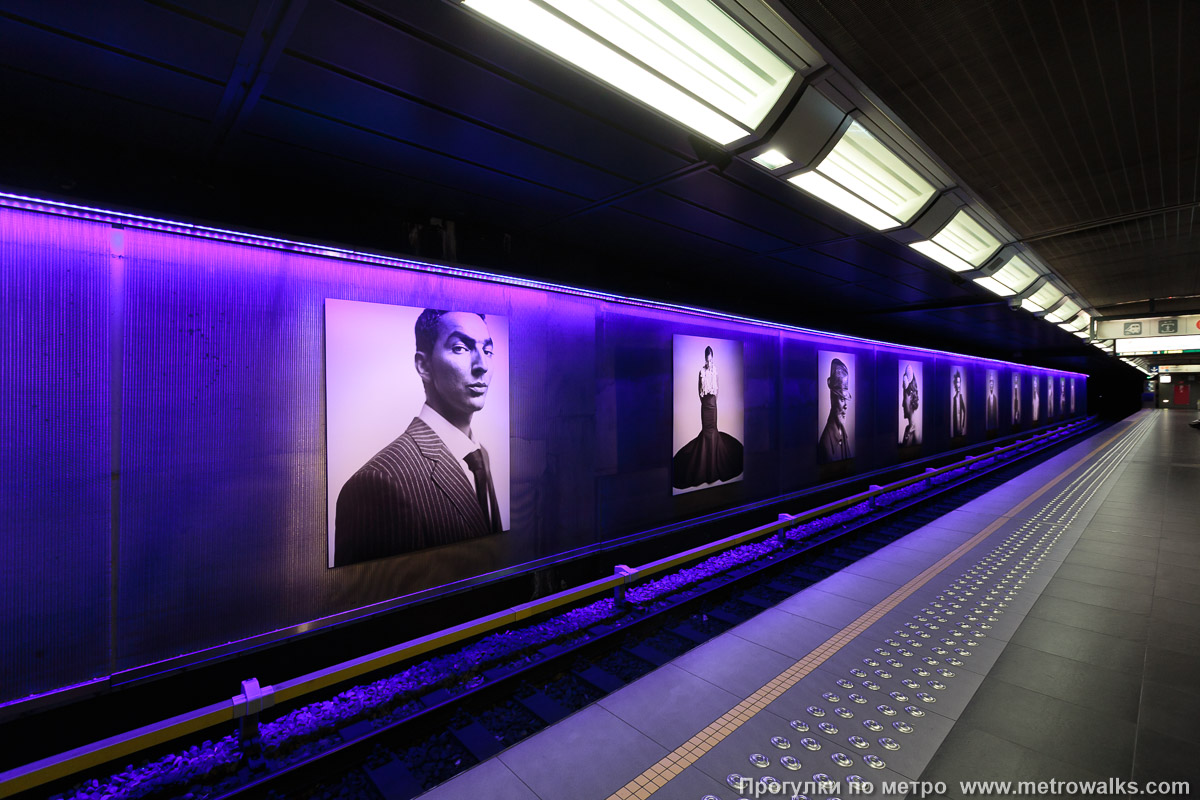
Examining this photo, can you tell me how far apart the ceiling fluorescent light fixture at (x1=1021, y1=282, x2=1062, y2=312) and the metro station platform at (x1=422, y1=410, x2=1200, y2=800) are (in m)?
2.94

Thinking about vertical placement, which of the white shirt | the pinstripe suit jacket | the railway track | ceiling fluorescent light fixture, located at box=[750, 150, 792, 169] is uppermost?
ceiling fluorescent light fixture, located at box=[750, 150, 792, 169]

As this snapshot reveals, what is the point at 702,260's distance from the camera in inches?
182

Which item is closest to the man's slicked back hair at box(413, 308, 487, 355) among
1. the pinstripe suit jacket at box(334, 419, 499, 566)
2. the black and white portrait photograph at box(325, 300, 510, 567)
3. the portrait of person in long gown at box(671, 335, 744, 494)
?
the black and white portrait photograph at box(325, 300, 510, 567)

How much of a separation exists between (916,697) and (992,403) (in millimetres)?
15636

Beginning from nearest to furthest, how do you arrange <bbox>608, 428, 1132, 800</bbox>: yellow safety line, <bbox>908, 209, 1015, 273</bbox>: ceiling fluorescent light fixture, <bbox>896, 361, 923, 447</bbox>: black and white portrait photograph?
<bbox>608, 428, 1132, 800</bbox>: yellow safety line → <bbox>908, 209, 1015, 273</bbox>: ceiling fluorescent light fixture → <bbox>896, 361, 923, 447</bbox>: black and white portrait photograph

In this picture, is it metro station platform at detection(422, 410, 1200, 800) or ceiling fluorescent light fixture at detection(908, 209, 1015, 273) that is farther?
ceiling fluorescent light fixture at detection(908, 209, 1015, 273)

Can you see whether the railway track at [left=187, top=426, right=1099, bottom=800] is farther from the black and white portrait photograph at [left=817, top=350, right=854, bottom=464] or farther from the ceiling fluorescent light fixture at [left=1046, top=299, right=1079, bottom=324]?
the ceiling fluorescent light fixture at [left=1046, top=299, right=1079, bottom=324]

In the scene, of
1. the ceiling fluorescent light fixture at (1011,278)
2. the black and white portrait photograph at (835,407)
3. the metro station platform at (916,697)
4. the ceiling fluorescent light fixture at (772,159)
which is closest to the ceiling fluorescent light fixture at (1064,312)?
the ceiling fluorescent light fixture at (1011,278)

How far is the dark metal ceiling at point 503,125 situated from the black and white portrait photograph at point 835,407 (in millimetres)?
4063

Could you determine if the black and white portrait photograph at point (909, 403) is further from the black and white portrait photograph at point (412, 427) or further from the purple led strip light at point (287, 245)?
the black and white portrait photograph at point (412, 427)

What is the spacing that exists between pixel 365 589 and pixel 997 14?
14.2ft

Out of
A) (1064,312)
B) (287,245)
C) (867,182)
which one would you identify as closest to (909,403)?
(1064,312)

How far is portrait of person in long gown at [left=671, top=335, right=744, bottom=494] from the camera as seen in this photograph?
18.5 feet

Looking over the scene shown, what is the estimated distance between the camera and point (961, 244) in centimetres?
373
